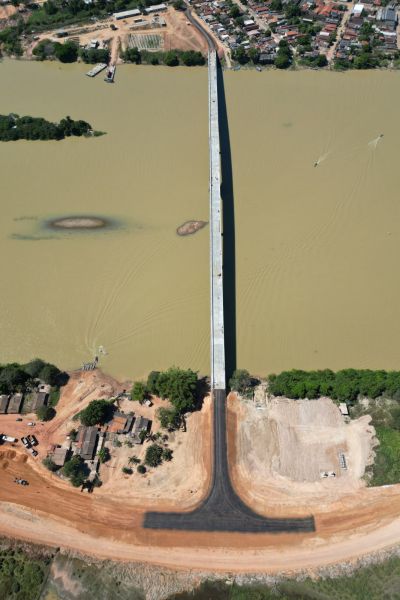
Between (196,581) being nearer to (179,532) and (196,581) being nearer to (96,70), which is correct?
(179,532)

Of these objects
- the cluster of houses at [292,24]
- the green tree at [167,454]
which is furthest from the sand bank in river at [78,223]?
the cluster of houses at [292,24]

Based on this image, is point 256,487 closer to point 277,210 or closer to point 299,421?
point 299,421

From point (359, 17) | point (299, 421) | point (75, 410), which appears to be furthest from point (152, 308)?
point (359, 17)

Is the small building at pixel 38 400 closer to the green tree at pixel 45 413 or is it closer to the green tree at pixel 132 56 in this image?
the green tree at pixel 45 413

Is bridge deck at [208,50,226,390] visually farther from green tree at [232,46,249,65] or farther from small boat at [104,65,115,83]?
small boat at [104,65,115,83]

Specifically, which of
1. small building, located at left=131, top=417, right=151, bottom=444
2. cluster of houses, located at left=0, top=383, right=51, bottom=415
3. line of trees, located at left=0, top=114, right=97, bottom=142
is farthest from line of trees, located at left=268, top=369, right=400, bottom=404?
line of trees, located at left=0, top=114, right=97, bottom=142

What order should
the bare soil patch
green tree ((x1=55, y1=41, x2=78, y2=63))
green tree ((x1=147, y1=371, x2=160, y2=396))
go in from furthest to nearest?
green tree ((x1=55, y1=41, x2=78, y2=63)) → green tree ((x1=147, y1=371, x2=160, y2=396)) → the bare soil patch
